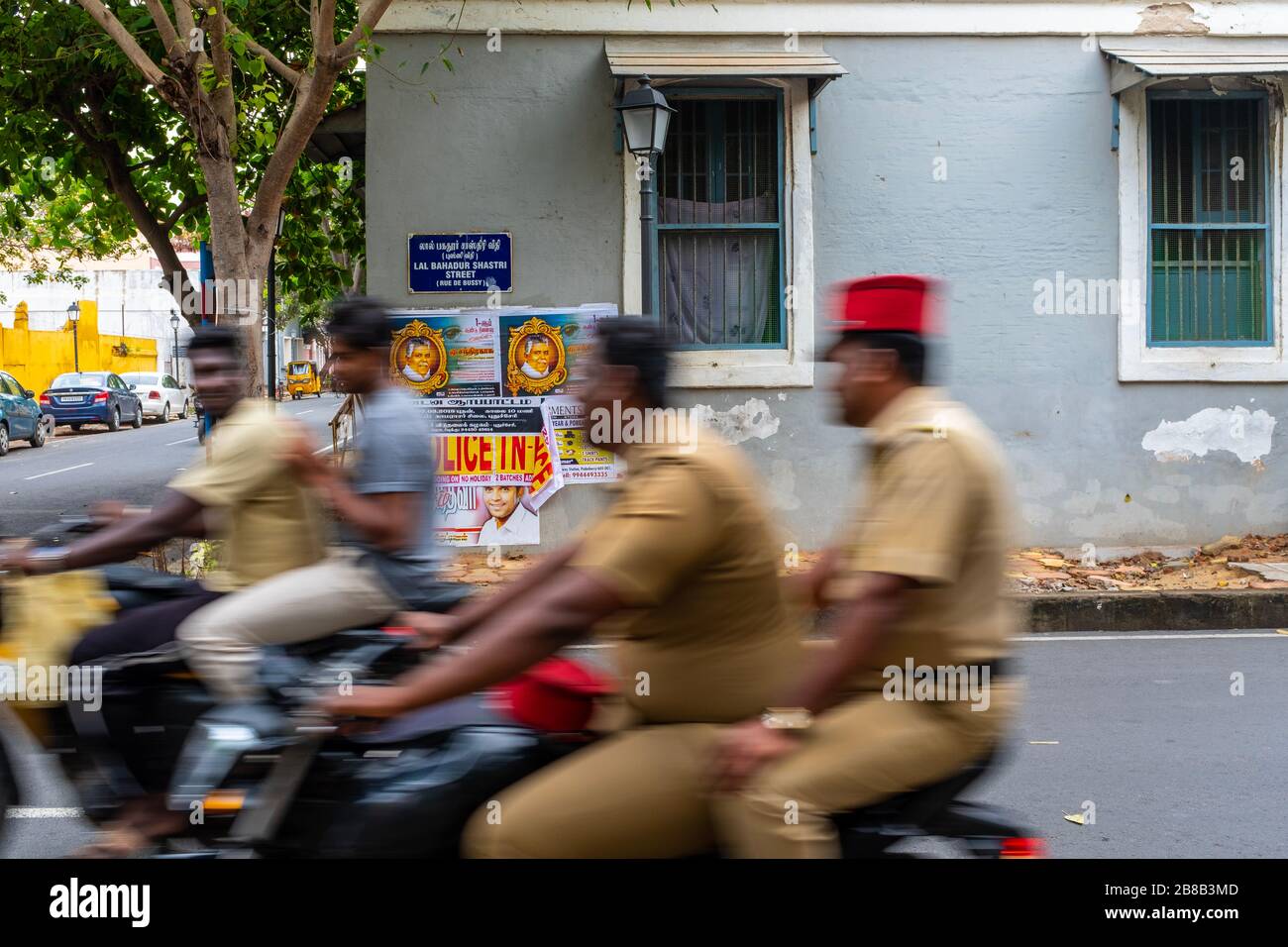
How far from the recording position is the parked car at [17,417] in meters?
26.2

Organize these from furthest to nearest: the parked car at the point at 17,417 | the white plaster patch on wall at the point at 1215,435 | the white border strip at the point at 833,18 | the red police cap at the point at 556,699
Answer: the parked car at the point at 17,417 → the white plaster patch on wall at the point at 1215,435 → the white border strip at the point at 833,18 → the red police cap at the point at 556,699

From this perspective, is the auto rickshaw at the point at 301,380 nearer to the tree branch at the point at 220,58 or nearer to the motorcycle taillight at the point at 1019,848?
the tree branch at the point at 220,58

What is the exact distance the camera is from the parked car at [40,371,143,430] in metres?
32.7

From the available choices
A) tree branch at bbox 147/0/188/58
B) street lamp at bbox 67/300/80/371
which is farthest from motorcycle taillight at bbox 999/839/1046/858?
street lamp at bbox 67/300/80/371

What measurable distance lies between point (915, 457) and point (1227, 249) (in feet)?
31.6

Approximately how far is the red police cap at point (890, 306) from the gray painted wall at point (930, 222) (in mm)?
7743

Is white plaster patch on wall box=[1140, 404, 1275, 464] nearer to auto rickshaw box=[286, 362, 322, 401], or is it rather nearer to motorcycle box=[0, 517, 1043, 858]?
motorcycle box=[0, 517, 1043, 858]

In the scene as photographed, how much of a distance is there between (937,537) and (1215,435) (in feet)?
30.5

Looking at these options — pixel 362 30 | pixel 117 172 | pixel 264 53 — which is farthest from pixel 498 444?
pixel 117 172

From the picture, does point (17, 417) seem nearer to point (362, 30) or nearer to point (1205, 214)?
point (362, 30)

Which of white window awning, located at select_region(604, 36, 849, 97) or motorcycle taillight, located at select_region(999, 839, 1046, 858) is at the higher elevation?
white window awning, located at select_region(604, 36, 849, 97)

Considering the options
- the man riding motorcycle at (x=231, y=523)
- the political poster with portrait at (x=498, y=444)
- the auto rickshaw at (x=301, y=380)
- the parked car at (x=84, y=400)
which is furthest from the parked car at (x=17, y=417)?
the auto rickshaw at (x=301, y=380)

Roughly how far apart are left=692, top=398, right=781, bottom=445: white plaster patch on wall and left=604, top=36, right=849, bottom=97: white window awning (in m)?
2.63

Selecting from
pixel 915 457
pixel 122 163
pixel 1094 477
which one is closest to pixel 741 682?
pixel 915 457
